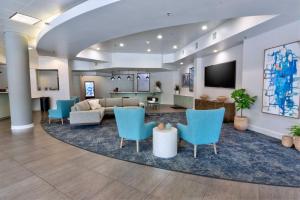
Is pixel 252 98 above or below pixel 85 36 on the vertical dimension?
below

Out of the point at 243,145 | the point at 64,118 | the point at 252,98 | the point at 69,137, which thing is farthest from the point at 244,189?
the point at 64,118

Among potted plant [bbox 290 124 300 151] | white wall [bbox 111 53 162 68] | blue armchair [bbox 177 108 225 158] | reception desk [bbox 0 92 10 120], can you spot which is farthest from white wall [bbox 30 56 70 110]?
potted plant [bbox 290 124 300 151]

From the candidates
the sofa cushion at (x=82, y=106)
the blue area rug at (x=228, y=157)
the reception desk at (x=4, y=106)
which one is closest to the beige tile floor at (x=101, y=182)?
the blue area rug at (x=228, y=157)

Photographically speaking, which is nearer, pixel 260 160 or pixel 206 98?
pixel 260 160

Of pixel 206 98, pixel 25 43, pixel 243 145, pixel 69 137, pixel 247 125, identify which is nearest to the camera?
pixel 243 145

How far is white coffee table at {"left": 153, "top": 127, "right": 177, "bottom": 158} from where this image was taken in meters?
3.21

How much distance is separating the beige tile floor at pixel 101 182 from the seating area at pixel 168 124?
0.05ft

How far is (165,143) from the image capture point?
321cm

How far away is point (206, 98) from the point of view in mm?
7348

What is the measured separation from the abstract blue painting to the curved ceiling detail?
1.04 metres

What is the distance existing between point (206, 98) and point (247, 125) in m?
2.40

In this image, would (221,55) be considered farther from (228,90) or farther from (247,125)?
(247,125)

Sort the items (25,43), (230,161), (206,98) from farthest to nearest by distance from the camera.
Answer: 1. (206,98)
2. (25,43)
3. (230,161)

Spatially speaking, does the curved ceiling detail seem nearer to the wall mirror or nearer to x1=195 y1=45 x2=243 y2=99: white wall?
x1=195 y1=45 x2=243 y2=99: white wall
